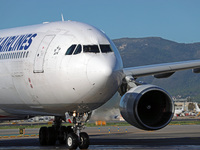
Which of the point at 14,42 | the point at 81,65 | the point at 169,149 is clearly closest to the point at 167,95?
the point at 169,149

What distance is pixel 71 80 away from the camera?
16.3 m

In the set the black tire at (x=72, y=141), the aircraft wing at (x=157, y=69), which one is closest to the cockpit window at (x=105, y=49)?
the black tire at (x=72, y=141)

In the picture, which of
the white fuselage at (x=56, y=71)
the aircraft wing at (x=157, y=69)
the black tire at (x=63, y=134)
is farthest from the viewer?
the black tire at (x=63, y=134)

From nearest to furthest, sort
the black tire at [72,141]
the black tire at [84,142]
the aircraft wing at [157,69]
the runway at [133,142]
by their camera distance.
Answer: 1. the black tire at [72,141]
2. the black tire at [84,142]
3. the runway at [133,142]
4. the aircraft wing at [157,69]

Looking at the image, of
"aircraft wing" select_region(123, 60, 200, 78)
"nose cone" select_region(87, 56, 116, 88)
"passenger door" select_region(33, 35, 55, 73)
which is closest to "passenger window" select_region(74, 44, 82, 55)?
"nose cone" select_region(87, 56, 116, 88)

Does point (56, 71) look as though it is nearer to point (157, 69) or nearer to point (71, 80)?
point (71, 80)

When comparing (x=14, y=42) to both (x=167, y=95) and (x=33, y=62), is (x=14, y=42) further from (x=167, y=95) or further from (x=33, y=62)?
(x=167, y=95)

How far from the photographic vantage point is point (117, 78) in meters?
16.3

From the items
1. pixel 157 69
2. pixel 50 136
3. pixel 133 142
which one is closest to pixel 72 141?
pixel 50 136

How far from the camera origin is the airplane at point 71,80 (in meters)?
16.2

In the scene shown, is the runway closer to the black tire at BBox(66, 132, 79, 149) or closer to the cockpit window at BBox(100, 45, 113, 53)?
the black tire at BBox(66, 132, 79, 149)

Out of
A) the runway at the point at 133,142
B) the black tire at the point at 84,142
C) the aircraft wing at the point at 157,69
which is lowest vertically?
the runway at the point at 133,142

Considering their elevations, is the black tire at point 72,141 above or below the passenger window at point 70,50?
below

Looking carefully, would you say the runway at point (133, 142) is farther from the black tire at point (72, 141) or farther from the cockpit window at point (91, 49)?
the cockpit window at point (91, 49)
